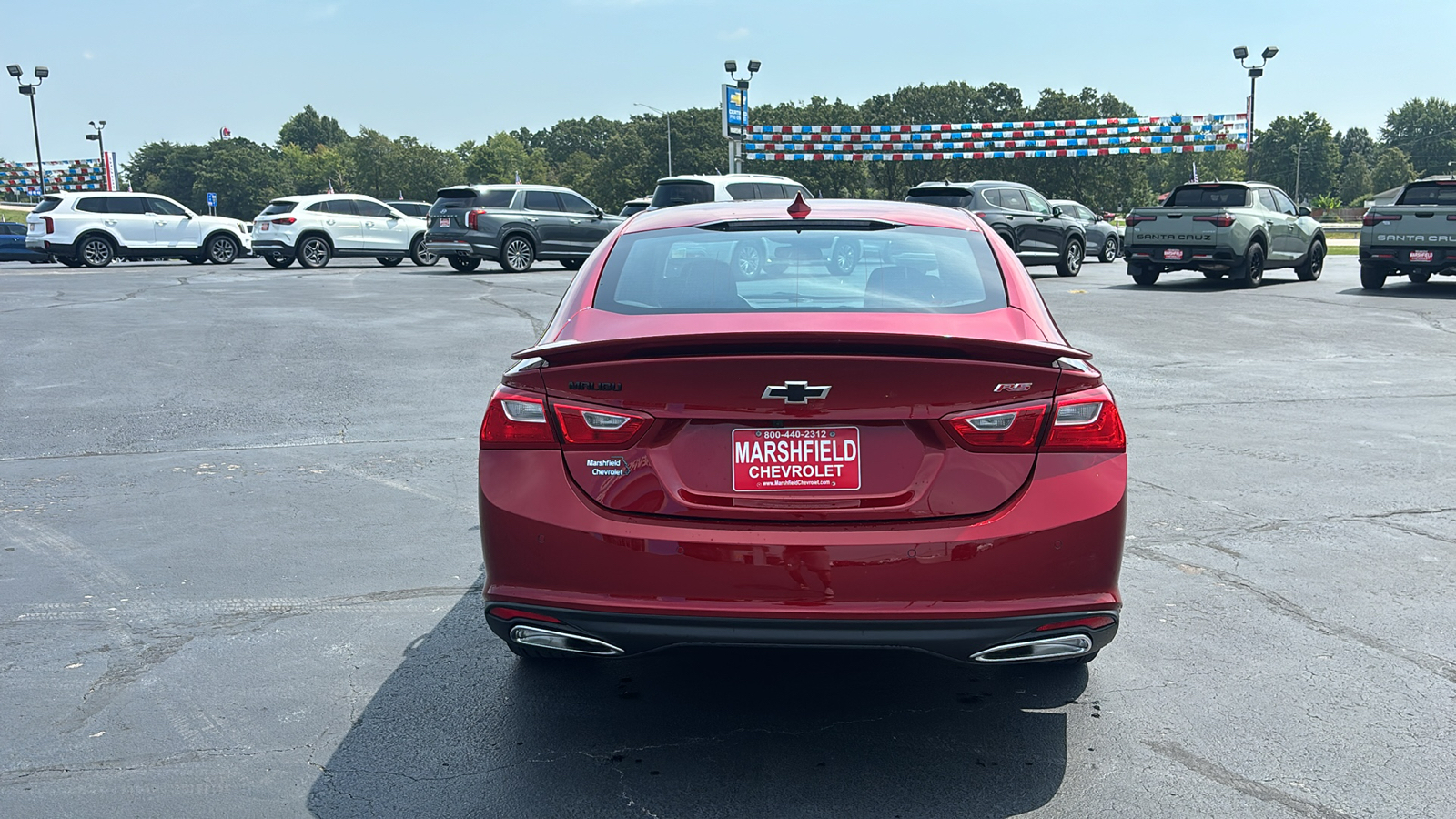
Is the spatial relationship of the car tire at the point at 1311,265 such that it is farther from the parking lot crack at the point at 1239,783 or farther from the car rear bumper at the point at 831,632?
the car rear bumper at the point at 831,632

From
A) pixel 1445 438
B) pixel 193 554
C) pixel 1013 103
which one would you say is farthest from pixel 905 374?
pixel 1013 103

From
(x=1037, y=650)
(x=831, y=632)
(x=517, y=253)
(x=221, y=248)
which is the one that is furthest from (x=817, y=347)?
(x=221, y=248)

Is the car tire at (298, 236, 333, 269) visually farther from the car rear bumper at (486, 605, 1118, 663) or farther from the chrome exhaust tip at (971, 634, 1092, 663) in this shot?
the chrome exhaust tip at (971, 634, 1092, 663)

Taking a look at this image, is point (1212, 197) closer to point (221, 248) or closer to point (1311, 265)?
point (1311, 265)

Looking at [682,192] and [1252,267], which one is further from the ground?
[682,192]

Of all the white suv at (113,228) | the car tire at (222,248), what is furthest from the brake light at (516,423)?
the car tire at (222,248)

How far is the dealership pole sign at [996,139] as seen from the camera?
49281mm

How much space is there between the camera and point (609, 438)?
124 inches

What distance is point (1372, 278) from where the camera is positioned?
792 inches

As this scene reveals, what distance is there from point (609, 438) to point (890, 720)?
1280 mm

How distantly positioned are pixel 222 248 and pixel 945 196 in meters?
18.6

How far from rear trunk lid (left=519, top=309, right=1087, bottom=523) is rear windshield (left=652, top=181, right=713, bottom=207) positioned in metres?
20.0

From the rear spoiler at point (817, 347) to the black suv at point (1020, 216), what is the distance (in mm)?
19559

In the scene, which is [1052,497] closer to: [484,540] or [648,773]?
[648,773]
